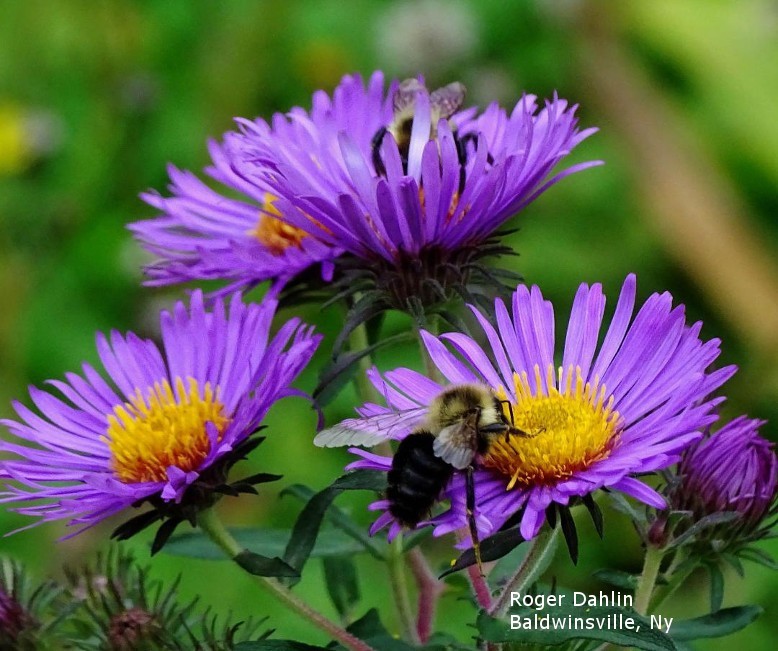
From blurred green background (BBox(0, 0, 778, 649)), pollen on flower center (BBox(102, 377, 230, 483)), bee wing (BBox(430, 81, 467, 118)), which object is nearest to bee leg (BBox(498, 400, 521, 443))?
pollen on flower center (BBox(102, 377, 230, 483))

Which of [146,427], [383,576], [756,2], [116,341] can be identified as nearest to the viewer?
[146,427]

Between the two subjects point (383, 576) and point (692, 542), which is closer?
point (692, 542)

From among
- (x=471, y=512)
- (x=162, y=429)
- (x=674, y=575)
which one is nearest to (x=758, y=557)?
(x=674, y=575)

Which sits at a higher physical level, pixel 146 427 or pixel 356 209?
pixel 356 209

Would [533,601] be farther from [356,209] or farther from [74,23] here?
[74,23]

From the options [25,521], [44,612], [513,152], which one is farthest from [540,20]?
[44,612]

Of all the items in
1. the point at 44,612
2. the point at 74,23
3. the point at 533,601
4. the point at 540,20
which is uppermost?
the point at 74,23
